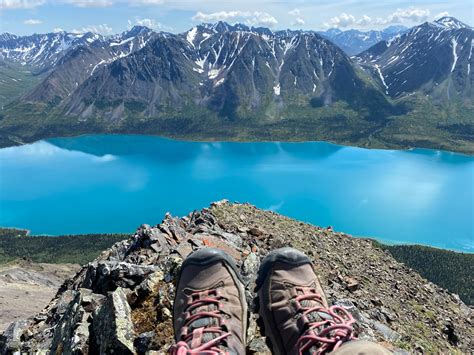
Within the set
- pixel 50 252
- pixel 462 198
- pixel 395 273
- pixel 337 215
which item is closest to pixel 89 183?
pixel 50 252

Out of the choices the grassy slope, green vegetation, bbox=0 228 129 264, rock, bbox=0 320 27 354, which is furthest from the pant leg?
green vegetation, bbox=0 228 129 264

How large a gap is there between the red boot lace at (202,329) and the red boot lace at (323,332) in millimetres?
1429

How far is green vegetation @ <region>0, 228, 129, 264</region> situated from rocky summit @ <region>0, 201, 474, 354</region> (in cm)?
9573

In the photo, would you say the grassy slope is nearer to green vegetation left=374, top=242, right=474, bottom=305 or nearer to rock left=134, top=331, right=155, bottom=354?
green vegetation left=374, top=242, right=474, bottom=305

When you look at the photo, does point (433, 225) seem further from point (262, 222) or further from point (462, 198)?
point (262, 222)

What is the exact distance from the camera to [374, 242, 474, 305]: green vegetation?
285 ft

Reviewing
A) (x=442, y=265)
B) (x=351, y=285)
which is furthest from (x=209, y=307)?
(x=442, y=265)

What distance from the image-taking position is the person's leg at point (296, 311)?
22.4ft

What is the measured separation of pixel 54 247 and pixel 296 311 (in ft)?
424

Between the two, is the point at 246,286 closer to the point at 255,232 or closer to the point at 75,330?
the point at 75,330

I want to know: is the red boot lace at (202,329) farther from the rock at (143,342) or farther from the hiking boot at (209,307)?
the rock at (143,342)

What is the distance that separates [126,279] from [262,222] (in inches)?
655

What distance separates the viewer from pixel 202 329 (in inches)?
283

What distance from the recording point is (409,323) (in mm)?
18109
